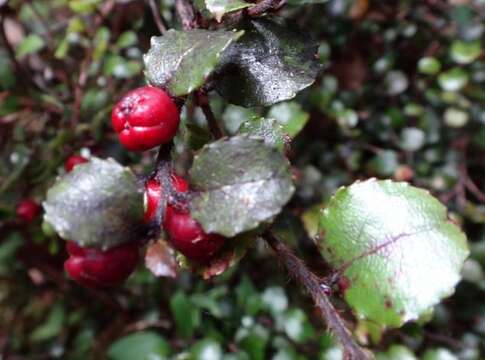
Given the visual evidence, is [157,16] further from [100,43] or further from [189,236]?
[189,236]

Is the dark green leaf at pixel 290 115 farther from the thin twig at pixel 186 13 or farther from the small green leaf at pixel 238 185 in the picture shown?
the small green leaf at pixel 238 185

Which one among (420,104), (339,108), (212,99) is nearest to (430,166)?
(420,104)

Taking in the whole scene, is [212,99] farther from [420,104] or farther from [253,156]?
[253,156]

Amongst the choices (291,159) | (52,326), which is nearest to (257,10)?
(291,159)

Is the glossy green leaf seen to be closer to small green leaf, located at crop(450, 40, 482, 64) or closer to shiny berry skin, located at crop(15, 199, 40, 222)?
shiny berry skin, located at crop(15, 199, 40, 222)

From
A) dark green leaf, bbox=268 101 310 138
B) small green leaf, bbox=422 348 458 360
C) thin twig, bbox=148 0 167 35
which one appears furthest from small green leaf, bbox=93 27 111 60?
small green leaf, bbox=422 348 458 360

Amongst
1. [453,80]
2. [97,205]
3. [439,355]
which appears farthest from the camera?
[453,80]
